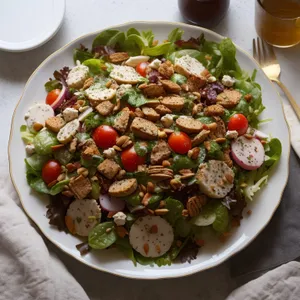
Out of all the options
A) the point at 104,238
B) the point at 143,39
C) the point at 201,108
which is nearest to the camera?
the point at 104,238

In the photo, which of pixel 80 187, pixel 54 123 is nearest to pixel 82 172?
pixel 80 187

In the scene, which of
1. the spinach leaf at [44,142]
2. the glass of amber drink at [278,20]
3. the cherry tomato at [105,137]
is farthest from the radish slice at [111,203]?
the glass of amber drink at [278,20]

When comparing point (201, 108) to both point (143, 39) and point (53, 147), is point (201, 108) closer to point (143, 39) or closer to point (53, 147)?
point (143, 39)

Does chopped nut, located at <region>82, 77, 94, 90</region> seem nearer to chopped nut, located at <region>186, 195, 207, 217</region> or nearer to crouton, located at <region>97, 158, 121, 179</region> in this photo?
crouton, located at <region>97, 158, 121, 179</region>

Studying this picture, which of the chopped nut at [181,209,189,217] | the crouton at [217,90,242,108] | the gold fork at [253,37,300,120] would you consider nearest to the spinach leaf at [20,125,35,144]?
the chopped nut at [181,209,189,217]

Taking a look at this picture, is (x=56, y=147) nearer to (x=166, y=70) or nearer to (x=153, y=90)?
(x=153, y=90)

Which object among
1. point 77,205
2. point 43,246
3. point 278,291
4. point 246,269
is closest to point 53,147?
point 77,205

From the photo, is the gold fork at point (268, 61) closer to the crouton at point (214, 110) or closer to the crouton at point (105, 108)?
the crouton at point (214, 110)
